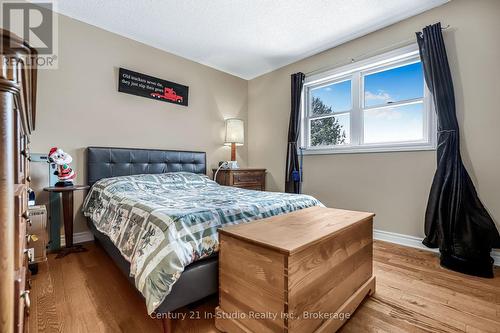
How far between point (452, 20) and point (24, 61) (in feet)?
10.7

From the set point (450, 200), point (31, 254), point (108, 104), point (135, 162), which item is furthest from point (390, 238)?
point (108, 104)

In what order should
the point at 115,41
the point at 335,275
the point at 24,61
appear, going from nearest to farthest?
1. the point at 24,61
2. the point at 335,275
3. the point at 115,41

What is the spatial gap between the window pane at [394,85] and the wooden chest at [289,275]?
2.00 m

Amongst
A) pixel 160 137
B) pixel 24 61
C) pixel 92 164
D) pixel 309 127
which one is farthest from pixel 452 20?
pixel 92 164

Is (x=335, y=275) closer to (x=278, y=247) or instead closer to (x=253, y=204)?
(x=278, y=247)

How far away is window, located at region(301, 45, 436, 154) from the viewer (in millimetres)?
2566

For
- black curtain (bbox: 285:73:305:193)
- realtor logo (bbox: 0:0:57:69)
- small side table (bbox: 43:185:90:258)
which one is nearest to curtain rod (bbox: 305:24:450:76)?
black curtain (bbox: 285:73:305:193)

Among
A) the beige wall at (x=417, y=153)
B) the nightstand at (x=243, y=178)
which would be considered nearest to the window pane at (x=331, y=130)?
the beige wall at (x=417, y=153)

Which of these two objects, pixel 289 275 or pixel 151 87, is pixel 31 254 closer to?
pixel 289 275

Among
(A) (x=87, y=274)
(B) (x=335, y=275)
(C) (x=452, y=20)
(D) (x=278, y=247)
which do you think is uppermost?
(C) (x=452, y=20)

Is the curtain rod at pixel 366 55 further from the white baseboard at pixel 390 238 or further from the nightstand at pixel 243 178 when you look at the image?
the white baseboard at pixel 390 238

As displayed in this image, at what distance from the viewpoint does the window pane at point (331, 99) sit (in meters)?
3.17

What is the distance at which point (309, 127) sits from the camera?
3561 mm

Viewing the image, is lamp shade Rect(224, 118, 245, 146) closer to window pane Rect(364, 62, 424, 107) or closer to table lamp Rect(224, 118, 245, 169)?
table lamp Rect(224, 118, 245, 169)
